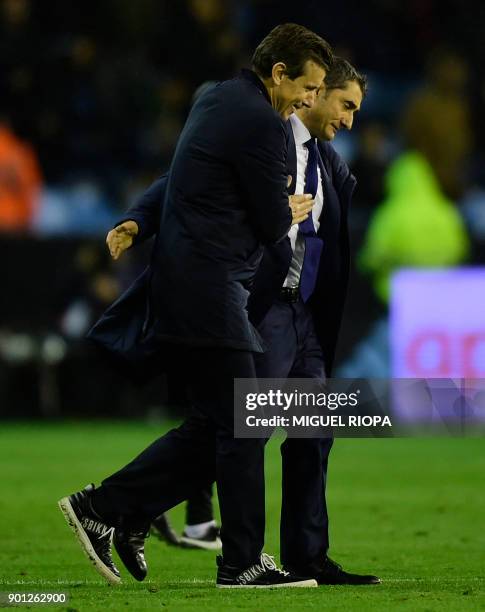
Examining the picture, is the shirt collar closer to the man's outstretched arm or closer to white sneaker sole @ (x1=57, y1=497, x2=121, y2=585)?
the man's outstretched arm

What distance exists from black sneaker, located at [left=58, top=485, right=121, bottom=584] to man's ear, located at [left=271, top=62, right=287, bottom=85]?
1.63 metres

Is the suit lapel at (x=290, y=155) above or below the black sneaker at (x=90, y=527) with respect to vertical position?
above

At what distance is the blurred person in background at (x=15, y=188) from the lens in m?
15.2

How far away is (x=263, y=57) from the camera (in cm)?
586

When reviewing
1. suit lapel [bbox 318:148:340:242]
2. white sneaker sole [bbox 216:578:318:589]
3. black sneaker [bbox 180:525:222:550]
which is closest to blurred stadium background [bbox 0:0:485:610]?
black sneaker [bbox 180:525:222:550]

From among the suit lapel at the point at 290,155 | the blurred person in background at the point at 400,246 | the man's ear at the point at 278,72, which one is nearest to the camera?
the man's ear at the point at 278,72

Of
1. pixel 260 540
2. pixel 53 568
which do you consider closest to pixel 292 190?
pixel 260 540

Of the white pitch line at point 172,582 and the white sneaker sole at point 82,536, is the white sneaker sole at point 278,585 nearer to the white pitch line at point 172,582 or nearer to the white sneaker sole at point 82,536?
the white pitch line at point 172,582

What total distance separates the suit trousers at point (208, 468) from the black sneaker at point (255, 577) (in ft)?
0.10

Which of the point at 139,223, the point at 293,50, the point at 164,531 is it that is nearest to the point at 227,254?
the point at 139,223

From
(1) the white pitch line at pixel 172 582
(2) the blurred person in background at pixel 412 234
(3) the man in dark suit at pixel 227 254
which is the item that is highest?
(2) the blurred person in background at pixel 412 234

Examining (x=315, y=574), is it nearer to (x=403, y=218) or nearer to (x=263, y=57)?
(x=263, y=57)

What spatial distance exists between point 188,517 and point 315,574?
5.67ft

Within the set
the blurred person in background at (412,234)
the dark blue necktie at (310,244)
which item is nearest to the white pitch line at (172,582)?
the dark blue necktie at (310,244)
